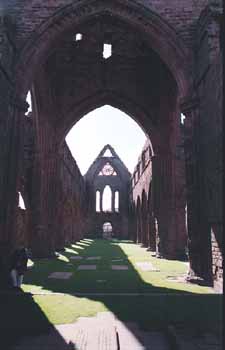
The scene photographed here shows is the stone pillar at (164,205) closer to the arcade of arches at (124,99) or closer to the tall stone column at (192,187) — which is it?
the arcade of arches at (124,99)

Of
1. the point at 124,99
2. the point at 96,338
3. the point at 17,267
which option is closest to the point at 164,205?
the point at 124,99

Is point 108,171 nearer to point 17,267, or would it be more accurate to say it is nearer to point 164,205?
point 164,205

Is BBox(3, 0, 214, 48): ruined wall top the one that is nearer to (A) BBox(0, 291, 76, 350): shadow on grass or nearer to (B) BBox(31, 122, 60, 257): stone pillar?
(B) BBox(31, 122, 60, 257): stone pillar

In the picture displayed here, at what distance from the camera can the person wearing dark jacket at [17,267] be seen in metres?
6.32

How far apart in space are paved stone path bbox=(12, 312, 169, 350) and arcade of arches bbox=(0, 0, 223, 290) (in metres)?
3.13

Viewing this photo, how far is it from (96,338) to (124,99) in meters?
13.2

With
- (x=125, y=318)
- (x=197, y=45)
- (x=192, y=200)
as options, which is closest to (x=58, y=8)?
(x=197, y=45)

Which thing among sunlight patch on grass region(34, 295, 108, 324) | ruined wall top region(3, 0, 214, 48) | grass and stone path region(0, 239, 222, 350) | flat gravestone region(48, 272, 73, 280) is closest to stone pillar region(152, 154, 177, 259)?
grass and stone path region(0, 239, 222, 350)

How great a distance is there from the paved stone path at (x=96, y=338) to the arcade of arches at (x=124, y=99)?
10.3ft

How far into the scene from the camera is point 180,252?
13.3 m

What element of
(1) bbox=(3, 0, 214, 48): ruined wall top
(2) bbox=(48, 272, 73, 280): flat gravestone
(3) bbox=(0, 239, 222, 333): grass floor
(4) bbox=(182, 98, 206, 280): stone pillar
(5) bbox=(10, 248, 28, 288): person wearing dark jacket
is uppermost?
(1) bbox=(3, 0, 214, 48): ruined wall top

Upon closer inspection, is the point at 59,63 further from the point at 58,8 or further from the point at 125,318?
the point at 125,318

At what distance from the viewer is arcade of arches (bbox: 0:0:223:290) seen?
7.18 metres

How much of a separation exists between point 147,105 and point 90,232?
23713 millimetres
